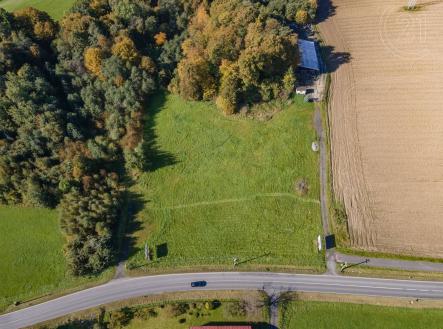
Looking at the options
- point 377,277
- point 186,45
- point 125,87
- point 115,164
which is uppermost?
point 186,45

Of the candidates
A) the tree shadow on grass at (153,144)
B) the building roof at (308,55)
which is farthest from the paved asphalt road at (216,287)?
the building roof at (308,55)

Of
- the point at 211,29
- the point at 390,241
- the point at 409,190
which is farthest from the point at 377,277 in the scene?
the point at 211,29

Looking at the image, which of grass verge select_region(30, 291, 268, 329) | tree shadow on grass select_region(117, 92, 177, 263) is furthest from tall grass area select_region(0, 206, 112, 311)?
tree shadow on grass select_region(117, 92, 177, 263)

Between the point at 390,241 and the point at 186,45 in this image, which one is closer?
the point at 390,241

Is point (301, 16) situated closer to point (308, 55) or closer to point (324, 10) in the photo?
point (324, 10)

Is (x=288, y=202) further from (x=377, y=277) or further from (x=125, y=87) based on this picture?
(x=125, y=87)

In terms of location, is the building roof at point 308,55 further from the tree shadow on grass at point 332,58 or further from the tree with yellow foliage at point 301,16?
the tree with yellow foliage at point 301,16
